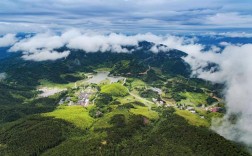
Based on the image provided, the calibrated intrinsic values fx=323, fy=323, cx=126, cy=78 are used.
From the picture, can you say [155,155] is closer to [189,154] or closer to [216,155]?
[189,154]

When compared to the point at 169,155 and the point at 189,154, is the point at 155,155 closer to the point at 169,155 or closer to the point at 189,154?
the point at 169,155

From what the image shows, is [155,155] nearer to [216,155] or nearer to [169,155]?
[169,155]

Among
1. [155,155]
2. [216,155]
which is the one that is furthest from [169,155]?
[216,155]

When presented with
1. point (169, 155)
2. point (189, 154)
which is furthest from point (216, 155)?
point (169, 155)

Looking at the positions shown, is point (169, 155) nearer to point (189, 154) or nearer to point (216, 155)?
point (189, 154)

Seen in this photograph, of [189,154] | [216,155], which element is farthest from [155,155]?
[216,155]
